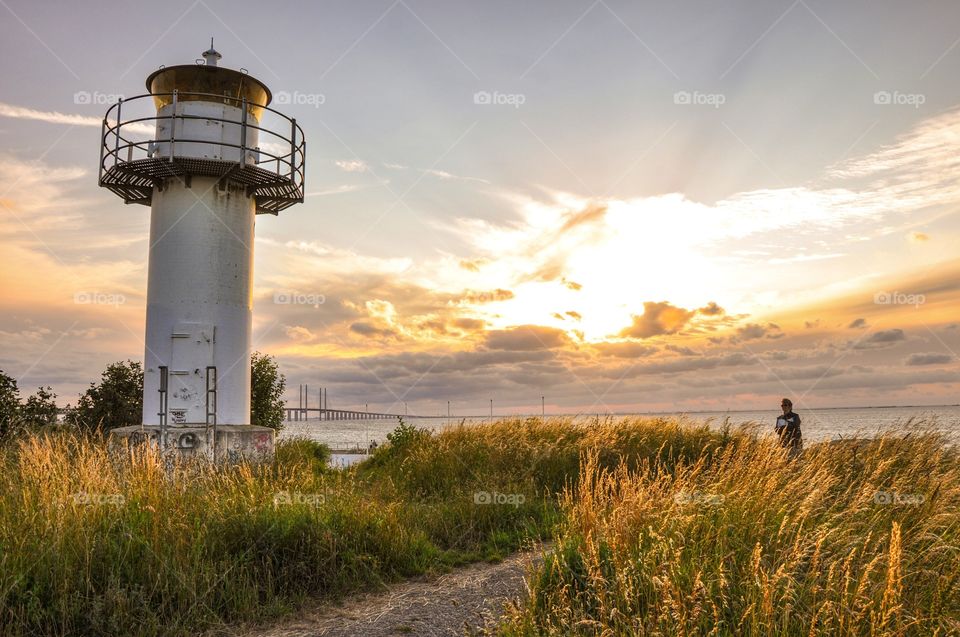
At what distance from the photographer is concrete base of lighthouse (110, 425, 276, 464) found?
559 inches

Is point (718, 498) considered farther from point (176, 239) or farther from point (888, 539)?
point (176, 239)

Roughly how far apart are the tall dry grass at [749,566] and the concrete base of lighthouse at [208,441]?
1036 cm

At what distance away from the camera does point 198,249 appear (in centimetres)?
1509

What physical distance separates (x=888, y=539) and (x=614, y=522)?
8.69 feet

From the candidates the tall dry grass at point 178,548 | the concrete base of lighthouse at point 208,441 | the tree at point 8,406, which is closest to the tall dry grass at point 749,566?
the tall dry grass at point 178,548

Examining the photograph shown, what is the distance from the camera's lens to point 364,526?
308 inches

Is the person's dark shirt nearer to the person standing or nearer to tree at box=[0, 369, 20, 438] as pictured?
the person standing

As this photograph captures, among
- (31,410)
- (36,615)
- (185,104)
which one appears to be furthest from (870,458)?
(31,410)

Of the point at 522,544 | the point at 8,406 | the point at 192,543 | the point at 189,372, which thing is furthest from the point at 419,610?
the point at 8,406

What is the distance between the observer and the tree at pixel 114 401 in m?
19.7

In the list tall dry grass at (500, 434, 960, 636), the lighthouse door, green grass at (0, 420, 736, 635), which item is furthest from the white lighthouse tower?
tall dry grass at (500, 434, 960, 636)

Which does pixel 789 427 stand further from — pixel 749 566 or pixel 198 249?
pixel 198 249

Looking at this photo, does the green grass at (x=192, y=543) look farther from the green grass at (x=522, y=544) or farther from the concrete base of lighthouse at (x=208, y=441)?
the concrete base of lighthouse at (x=208, y=441)

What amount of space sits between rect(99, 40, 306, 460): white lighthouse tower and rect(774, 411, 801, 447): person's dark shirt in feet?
37.3
